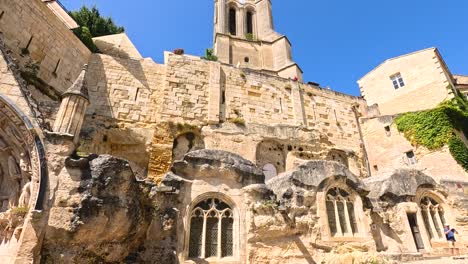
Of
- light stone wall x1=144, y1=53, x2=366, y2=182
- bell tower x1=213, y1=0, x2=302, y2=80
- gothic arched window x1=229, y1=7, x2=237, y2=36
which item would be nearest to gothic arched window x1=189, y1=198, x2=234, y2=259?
light stone wall x1=144, y1=53, x2=366, y2=182

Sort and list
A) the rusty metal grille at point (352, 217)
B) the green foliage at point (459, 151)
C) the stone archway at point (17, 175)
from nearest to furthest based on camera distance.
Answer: the stone archway at point (17, 175) < the rusty metal grille at point (352, 217) < the green foliage at point (459, 151)

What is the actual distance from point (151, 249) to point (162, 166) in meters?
5.81

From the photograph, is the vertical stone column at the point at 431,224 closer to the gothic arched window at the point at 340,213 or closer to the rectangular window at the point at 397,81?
the gothic arched window at the point at 340,213

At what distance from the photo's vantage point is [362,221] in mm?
9797

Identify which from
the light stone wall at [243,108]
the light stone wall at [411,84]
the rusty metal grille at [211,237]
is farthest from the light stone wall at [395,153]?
the rusty metal grille at [211,237]

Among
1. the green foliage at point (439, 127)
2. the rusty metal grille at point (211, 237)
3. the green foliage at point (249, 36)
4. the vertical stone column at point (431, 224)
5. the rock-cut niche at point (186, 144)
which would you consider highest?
the green foliage at point (249, 36)

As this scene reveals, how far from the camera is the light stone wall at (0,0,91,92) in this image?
11375 millimetres

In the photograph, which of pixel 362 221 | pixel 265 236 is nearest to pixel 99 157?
pixel 265 236

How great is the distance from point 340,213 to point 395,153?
10.7m

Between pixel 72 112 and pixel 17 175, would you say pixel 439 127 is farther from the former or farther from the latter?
pixel 17 175

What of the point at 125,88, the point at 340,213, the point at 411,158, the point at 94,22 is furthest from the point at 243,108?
the point at 94,22

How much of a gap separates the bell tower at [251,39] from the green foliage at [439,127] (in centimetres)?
1035

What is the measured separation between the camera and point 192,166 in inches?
336

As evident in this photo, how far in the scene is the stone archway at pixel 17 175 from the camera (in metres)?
6.14
